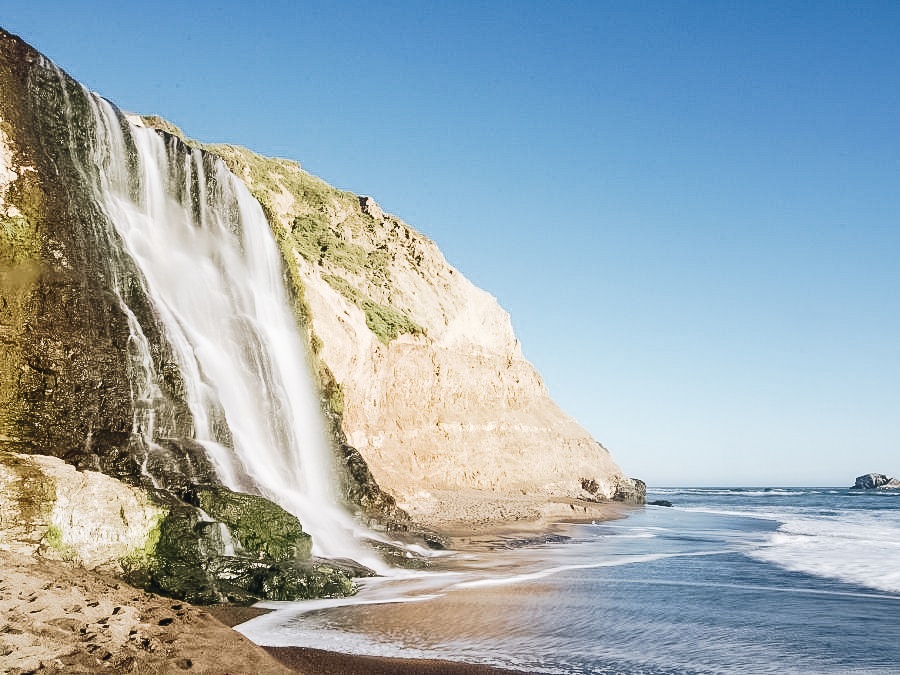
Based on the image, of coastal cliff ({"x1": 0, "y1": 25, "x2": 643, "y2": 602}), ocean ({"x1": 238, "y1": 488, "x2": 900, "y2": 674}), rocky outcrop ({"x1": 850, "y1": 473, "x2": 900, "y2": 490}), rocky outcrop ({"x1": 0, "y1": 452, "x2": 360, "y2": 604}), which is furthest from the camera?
rocky outcrop ({"x1": 850, "y1": 473, "x2": 900, "y2": 490})

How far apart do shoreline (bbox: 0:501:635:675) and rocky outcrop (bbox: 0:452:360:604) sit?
0.41 m

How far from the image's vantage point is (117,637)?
6.87 metres

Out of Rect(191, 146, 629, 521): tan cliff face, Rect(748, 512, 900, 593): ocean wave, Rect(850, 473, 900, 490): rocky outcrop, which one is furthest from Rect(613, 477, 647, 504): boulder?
Rect(850, 473, 900, 490): rocky outcrop

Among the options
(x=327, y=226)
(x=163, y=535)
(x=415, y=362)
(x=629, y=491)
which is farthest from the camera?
(x=629, y=491)

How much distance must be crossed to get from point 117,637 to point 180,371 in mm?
7476

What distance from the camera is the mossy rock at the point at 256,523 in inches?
450

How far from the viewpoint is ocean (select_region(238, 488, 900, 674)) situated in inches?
333

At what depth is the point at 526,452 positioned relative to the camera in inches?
1516

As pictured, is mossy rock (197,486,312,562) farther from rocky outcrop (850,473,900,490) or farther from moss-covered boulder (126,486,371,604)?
rocky outcrop (850,473,900,490)

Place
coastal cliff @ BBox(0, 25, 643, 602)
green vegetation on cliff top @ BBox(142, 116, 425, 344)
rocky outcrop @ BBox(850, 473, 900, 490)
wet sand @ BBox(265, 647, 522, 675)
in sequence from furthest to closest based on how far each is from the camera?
1. rocky outcrop @ BBox(850, 473, 900, 490)
2. green vegetation on cliff top @ BBox(142, 116, 425, 344)
3. coastal cliff @ BBox(0, 25, 643, 602)
4. wet sand @ BBox(265, 647, 522, 675)

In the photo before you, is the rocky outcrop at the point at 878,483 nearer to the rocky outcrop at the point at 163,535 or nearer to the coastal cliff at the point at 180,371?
the coastal cliff at the point at 180,371

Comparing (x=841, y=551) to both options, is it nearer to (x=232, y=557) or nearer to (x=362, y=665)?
(x=232, y=557)

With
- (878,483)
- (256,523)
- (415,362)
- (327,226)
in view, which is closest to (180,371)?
(256,523)

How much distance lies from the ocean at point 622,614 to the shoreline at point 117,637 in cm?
67
